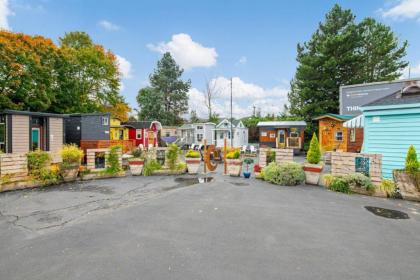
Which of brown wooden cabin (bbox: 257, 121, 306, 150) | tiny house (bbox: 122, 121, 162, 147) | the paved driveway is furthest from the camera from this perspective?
tiny house (bbox: 122, 121, 162, 147)

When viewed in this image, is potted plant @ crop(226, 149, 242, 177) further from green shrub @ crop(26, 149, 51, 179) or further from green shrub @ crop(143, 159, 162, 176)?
green shrub @ crop(26, 149, 51, 179)

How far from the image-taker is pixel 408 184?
635 centimetres

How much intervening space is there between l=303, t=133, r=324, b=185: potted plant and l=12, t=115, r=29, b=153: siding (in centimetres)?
1482

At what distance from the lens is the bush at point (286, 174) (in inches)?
319

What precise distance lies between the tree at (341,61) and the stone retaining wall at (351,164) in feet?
52.7

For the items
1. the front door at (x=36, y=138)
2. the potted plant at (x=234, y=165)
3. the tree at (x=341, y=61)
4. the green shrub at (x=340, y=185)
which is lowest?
the green shrub at (x=340, y=185)

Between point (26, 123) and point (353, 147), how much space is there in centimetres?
2174

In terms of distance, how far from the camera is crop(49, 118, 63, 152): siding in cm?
1404

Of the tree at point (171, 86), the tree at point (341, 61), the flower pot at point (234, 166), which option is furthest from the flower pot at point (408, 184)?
the tree at point (171, 86)

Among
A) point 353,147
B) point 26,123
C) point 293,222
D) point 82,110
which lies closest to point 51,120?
point 26,123

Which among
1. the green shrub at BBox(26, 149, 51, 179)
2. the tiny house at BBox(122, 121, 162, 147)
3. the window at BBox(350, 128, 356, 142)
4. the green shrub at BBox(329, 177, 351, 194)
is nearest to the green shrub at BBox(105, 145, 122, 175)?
the green shrub at BBox(26, 149, 51, 179)

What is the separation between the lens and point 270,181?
8.53 m

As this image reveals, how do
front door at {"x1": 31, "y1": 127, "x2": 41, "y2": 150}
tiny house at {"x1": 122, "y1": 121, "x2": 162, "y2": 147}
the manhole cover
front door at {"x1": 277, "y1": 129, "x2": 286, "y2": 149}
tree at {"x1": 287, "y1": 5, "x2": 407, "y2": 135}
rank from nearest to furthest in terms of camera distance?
1. the manhole cover
2. front door at {"x1": 31, "y1": 127, "x2": 41, "y2": 150}
3. tree at {"x1": 287, "y1": 5, "x2": 407, "y2": 135}
4. front door at {"x1": 277, "y1": 129, "x2": 286, "y2": 149}
5. tiny house at {"x1": 122, "y1": 121, "x2": 162, "y2": 147}

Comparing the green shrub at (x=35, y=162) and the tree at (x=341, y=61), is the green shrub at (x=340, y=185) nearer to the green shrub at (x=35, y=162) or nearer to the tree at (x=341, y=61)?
the green shrub at (x=35, y=162)
